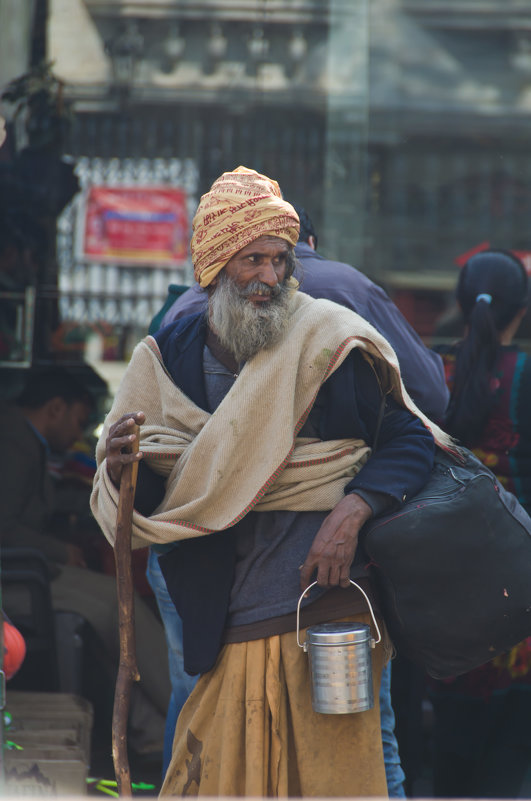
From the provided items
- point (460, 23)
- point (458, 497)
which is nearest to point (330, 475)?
point (458, 497)

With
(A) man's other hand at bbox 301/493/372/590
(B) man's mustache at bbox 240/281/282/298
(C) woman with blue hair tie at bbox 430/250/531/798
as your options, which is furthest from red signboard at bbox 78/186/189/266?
(A) man's other hand at bbox 301/493/372/590

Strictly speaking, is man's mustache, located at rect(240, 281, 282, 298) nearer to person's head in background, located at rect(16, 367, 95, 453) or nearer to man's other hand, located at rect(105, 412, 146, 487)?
man's other hand, located at rect(105, 412, 146, 487)

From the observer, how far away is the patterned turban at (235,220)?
258cm

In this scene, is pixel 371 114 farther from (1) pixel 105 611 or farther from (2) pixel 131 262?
(1) pixel 105 611

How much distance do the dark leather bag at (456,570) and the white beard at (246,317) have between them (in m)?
0.50

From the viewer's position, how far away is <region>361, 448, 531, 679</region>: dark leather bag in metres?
2.43

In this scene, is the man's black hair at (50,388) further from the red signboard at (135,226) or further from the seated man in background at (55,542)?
the red signboard at (135,226)

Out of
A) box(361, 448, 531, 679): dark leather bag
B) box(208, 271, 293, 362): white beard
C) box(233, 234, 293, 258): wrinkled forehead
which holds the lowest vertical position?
box(361, 448, 531, 679): dark leather bag

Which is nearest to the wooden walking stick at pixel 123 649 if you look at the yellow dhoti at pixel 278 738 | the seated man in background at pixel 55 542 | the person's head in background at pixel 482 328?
the yellow dhoti at pixel 278 738

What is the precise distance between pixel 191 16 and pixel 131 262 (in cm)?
105

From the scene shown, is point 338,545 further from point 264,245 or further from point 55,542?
point 55,542

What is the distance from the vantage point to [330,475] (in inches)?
101

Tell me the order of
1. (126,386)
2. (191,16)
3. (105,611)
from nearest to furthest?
1. (126,386)
2. (105,611)
3. (191,16)

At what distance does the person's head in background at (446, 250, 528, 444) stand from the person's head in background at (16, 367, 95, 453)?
5.20 ft
